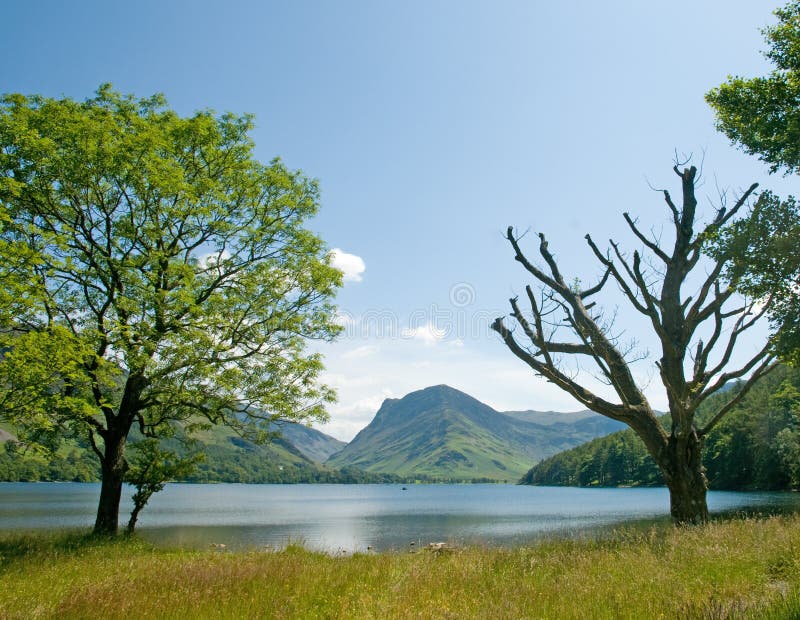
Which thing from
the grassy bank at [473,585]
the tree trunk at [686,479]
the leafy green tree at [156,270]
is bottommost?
the grassy bank at [473,585]

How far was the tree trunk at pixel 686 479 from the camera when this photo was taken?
15.7 meters

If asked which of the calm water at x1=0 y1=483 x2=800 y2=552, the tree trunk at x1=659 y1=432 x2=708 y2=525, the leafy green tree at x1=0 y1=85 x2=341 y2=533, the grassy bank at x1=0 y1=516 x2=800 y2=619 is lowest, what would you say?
the calm water at x1=0 y1=483 x2=800 y2=552

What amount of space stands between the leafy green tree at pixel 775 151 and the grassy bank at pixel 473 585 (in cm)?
548

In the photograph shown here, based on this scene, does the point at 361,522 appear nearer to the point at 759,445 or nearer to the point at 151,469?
the point at 151,469

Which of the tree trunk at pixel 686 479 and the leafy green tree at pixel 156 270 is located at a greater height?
the leafy green tree at pixel 156 270

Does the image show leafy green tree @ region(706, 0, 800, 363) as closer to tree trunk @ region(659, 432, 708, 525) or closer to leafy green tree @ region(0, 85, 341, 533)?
tree trunk @ region(659, 432, 708, 525)

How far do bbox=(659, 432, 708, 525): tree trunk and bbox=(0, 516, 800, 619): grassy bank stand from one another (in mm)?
2277

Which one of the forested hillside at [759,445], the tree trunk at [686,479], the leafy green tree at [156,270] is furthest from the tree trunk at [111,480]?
the forested hillside at [759,445]

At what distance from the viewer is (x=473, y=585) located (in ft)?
30.9

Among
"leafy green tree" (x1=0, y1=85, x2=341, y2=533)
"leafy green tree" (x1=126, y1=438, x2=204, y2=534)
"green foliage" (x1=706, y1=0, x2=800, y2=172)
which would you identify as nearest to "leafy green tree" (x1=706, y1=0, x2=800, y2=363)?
"green foliage" (x1=706, y1=0, x2=800, y2=172)

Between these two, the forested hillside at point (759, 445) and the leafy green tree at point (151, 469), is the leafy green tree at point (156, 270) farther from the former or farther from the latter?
the forested hillside at point (759, 445)

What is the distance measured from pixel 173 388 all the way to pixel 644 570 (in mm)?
15467

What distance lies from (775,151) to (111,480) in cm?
2430

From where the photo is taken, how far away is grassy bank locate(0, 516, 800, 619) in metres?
7.24
